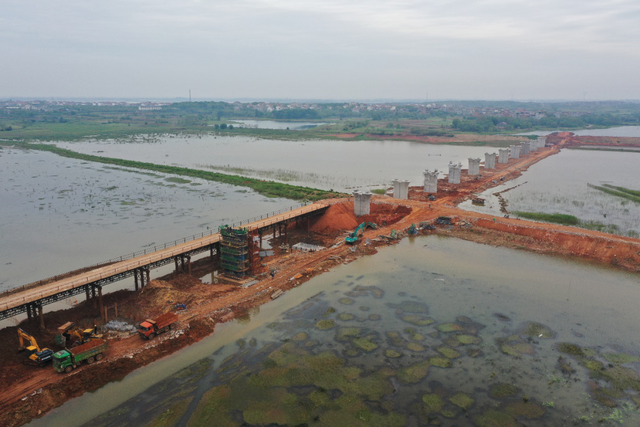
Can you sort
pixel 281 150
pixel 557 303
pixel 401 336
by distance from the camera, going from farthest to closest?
1. pixel 281 150
2. pixel 557 303
3. pixel 401 336

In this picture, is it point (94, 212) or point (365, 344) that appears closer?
point (365, 344)

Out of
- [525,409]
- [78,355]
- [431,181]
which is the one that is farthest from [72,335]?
[431,181]

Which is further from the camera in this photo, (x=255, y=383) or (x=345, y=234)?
(x=345, y=234)

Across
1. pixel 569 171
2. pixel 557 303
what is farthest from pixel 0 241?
pixel 569 171

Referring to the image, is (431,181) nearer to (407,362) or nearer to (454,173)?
(454,173)

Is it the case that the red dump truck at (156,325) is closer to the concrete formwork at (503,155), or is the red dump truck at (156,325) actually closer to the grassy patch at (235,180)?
the grassy patch at (235,180)

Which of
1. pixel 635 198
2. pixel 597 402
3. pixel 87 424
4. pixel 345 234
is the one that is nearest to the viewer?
pixel 87 424

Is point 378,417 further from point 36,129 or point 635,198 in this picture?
point 36,129

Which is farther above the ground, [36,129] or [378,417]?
[36,129]
